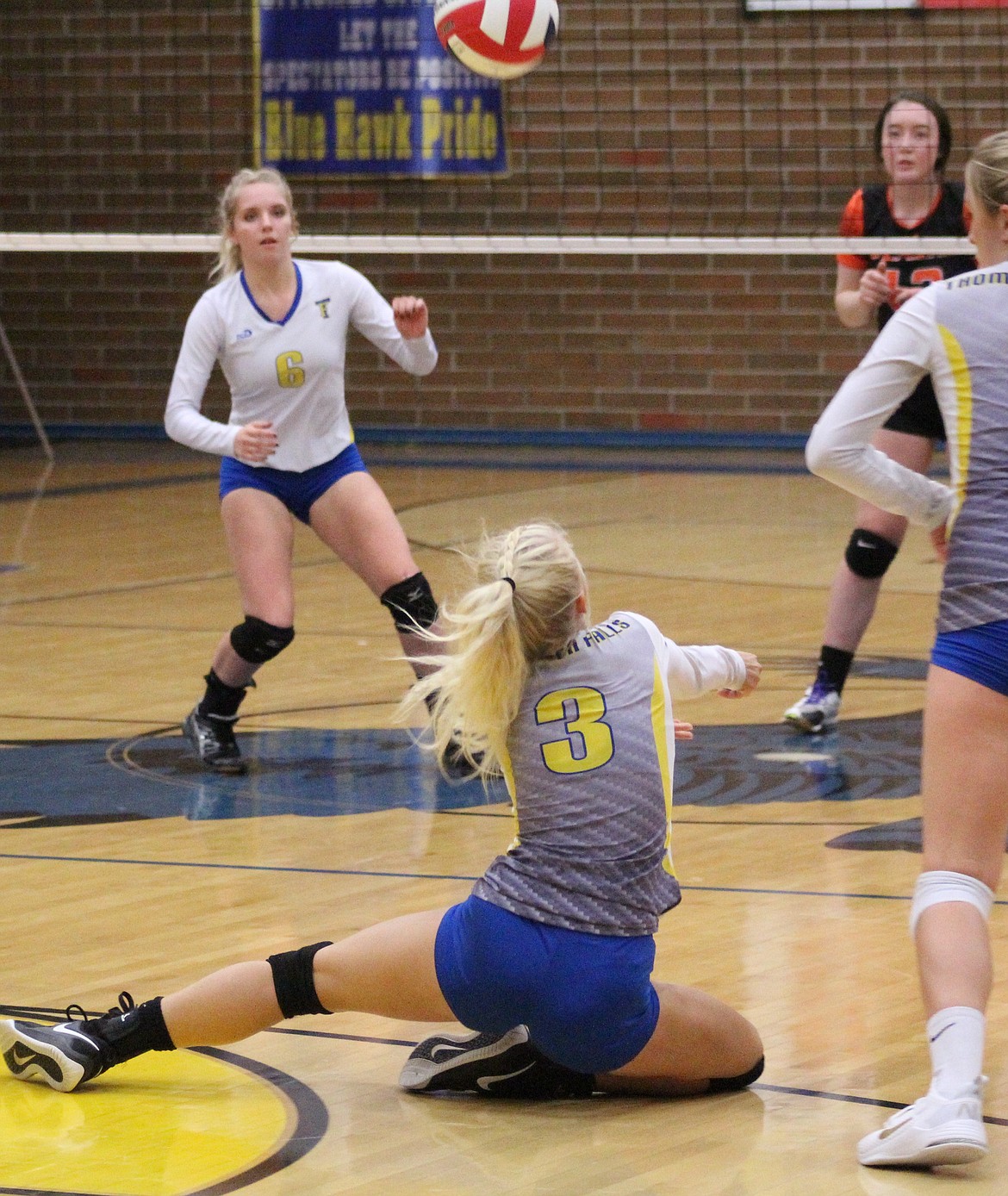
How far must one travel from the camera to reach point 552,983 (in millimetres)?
2916

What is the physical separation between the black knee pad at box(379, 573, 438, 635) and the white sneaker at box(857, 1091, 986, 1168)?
9.08ft

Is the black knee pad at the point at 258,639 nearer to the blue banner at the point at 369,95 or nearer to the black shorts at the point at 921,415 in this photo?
the black shorts at the point at 921,415

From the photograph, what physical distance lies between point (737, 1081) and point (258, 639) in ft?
8.48

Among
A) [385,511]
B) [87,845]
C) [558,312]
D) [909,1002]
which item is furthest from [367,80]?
[909,1002]

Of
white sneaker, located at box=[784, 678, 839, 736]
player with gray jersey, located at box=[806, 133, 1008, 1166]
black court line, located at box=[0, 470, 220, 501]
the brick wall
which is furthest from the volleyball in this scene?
the brick wall

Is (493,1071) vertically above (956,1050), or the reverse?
(956,1050)

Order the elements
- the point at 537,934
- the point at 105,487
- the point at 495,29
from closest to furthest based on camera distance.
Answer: the point at 537,934, the point at 495,29, the point at 105,487

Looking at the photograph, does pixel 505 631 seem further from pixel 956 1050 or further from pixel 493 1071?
pixel 956 1050

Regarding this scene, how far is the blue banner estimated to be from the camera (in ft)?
43.1

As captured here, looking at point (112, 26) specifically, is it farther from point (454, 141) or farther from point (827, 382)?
point (827, 382)

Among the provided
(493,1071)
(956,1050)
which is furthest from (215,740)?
(956,1050)

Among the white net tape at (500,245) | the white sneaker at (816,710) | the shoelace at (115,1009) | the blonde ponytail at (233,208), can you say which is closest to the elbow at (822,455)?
the shoelace at (115,1009)

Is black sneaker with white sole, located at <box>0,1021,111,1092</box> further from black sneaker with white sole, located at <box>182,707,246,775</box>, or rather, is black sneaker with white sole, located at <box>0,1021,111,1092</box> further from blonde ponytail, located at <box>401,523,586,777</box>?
black sneaker with white sole, located at <box>182,707,246,775</box>

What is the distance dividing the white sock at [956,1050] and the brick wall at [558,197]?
10147 mm
